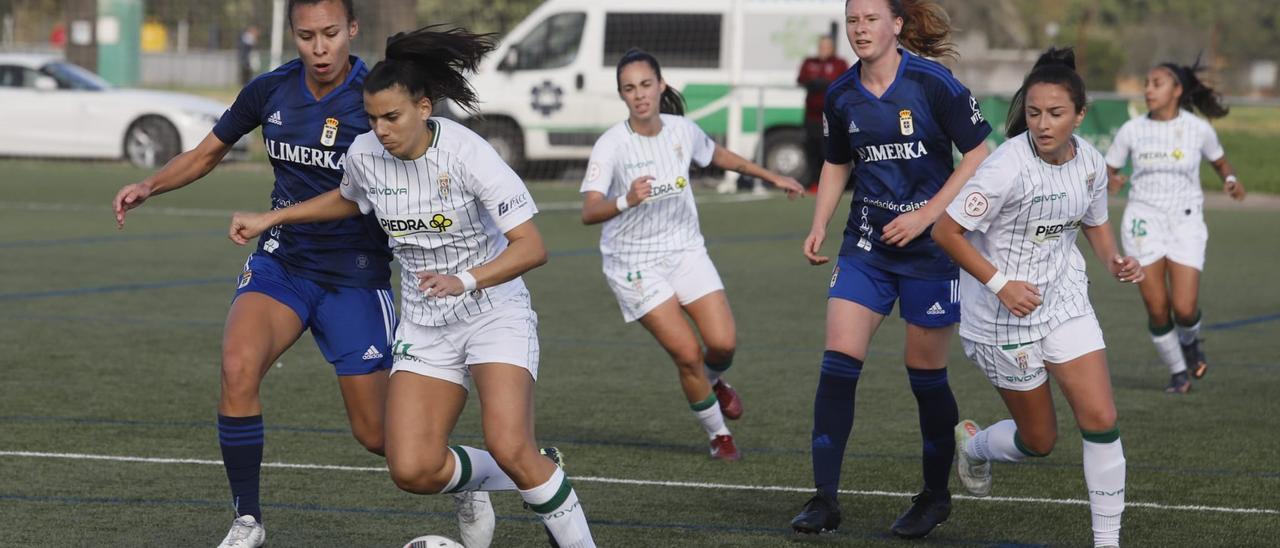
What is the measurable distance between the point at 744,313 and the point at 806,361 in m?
2.10

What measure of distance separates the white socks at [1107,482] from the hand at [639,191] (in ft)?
7.35

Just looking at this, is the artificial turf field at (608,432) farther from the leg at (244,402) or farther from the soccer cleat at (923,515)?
the leg at (244,402)

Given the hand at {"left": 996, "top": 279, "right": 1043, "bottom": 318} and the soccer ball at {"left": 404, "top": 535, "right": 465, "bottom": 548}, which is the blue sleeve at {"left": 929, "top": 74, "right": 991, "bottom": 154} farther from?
the soccer ball at {"left": 404, "top": 535, "right": 465, "bottom": 548}

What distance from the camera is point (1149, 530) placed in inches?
248

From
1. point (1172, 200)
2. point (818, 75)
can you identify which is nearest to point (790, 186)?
point (1172, 200)

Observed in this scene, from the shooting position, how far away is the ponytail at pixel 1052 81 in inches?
219

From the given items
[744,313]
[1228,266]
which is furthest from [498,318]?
[1228,266]

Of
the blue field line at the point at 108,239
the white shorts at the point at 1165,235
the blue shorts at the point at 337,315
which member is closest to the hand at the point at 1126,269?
the blue shorts at the point at 337,315

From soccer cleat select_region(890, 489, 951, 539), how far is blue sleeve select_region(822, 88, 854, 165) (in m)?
1.24

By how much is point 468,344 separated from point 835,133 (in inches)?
73.1

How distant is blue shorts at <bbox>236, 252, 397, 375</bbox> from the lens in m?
5.97

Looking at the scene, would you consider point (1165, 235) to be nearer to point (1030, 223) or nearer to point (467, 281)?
point (1030, 223)

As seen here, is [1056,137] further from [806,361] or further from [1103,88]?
[1103,88]

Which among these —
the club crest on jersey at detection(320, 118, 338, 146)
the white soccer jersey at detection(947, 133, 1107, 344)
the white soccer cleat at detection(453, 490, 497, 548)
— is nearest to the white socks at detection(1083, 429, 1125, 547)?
the white soccer jersey at detection(947, 133, 1107, 344)
